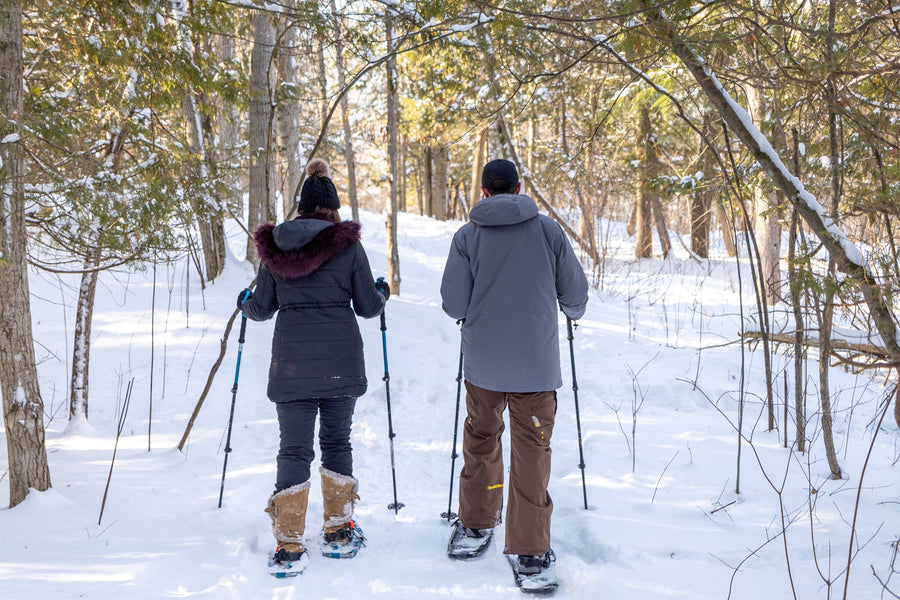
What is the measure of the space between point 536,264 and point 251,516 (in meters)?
2.48

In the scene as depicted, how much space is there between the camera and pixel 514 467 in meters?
3.23

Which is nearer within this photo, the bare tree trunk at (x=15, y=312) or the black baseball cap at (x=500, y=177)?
the black baseball cap at (x=500, y=177)

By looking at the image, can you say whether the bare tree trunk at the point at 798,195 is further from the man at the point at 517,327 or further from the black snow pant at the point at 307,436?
the black snow pant at the point at 307,436

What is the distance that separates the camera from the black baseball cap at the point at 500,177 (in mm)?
3324

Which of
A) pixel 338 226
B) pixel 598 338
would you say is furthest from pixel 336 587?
pixel 598 338

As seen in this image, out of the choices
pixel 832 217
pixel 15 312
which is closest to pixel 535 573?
pixel 832 217

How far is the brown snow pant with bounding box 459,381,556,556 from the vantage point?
312 centimetres

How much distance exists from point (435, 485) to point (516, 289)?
2037mm

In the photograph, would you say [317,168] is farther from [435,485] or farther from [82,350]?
[82,350]

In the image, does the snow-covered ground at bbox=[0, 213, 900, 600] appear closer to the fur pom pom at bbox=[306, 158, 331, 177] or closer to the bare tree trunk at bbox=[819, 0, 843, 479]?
the bare tree trunk at bbox=[819, 0, 843, 479]

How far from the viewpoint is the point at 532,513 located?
312 cm

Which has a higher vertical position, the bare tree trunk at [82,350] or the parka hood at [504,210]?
the parka hood at [504,210]

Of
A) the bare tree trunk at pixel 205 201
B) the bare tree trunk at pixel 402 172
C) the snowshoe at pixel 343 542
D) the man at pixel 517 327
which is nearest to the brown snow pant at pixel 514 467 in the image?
the man at pixel 517 327

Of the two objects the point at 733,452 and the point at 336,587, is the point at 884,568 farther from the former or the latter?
the point at 336,587
